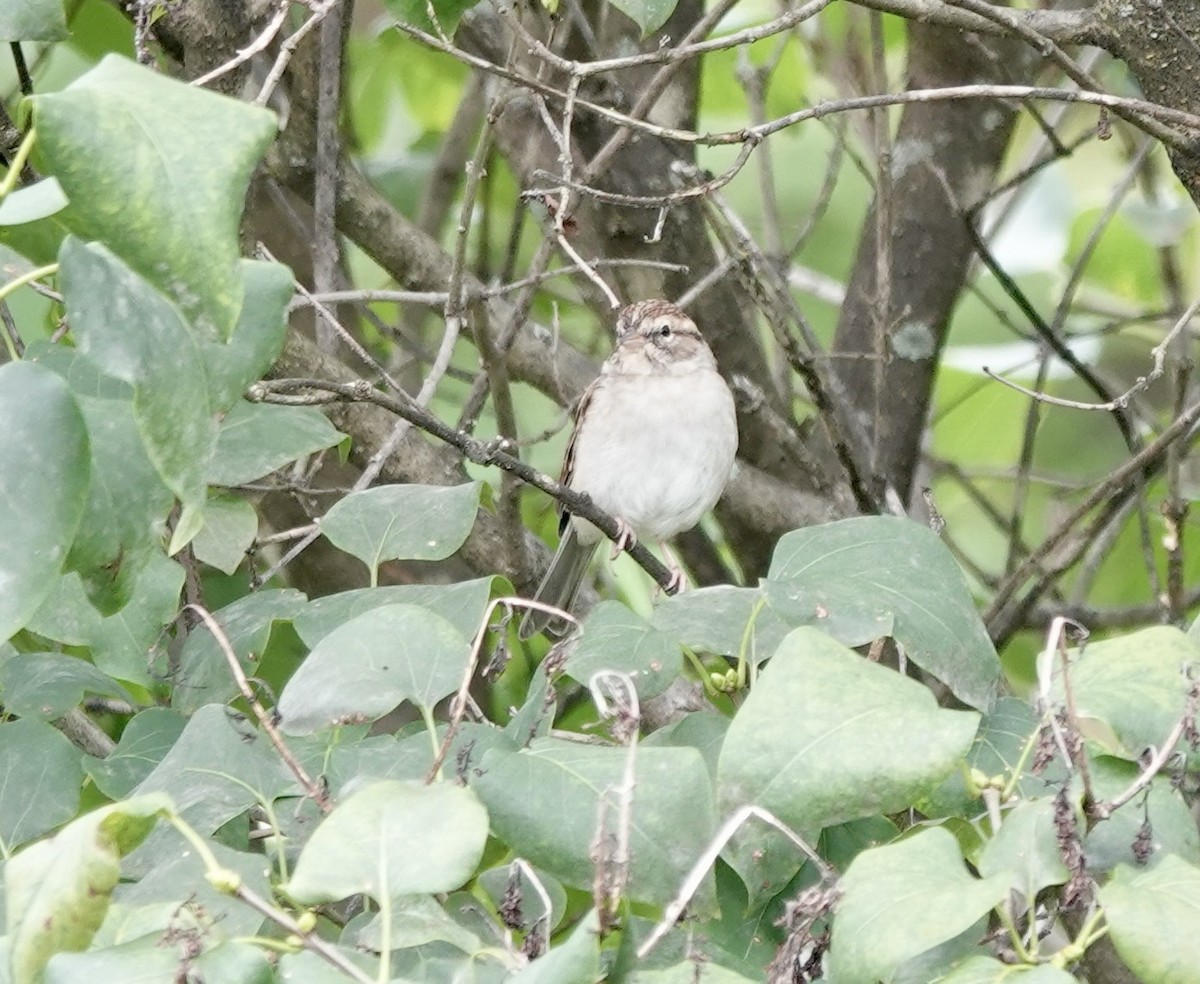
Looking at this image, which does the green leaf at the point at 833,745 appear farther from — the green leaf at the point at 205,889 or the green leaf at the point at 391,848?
the green leaf at the point at 205,889

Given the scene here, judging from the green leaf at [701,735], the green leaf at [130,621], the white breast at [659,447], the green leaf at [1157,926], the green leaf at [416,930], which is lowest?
the white breast at [659,447]

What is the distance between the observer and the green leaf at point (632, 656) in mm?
1436

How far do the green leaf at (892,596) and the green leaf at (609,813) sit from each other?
0.25 meters

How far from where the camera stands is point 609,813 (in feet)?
4.04

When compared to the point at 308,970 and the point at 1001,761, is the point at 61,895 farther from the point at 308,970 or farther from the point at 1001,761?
the point at 1001,761

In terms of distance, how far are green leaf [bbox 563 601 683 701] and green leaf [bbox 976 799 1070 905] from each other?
364mm

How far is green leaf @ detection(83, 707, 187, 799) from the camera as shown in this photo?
1607 millimetres

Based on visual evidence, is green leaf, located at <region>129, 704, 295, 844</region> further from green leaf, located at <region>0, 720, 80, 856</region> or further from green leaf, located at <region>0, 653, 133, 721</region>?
green leaf, located at <region>0, 653, 133, 721</region>

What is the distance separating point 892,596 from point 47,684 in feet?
2.74

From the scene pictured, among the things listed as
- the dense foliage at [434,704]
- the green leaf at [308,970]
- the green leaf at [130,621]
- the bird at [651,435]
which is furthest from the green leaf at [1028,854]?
the bird at [651,435]

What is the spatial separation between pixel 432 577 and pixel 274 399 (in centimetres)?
151

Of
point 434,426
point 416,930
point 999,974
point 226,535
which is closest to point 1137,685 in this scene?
point 999,974

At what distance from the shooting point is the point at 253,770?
4.70 ft

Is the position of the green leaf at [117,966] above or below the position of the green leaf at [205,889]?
above
